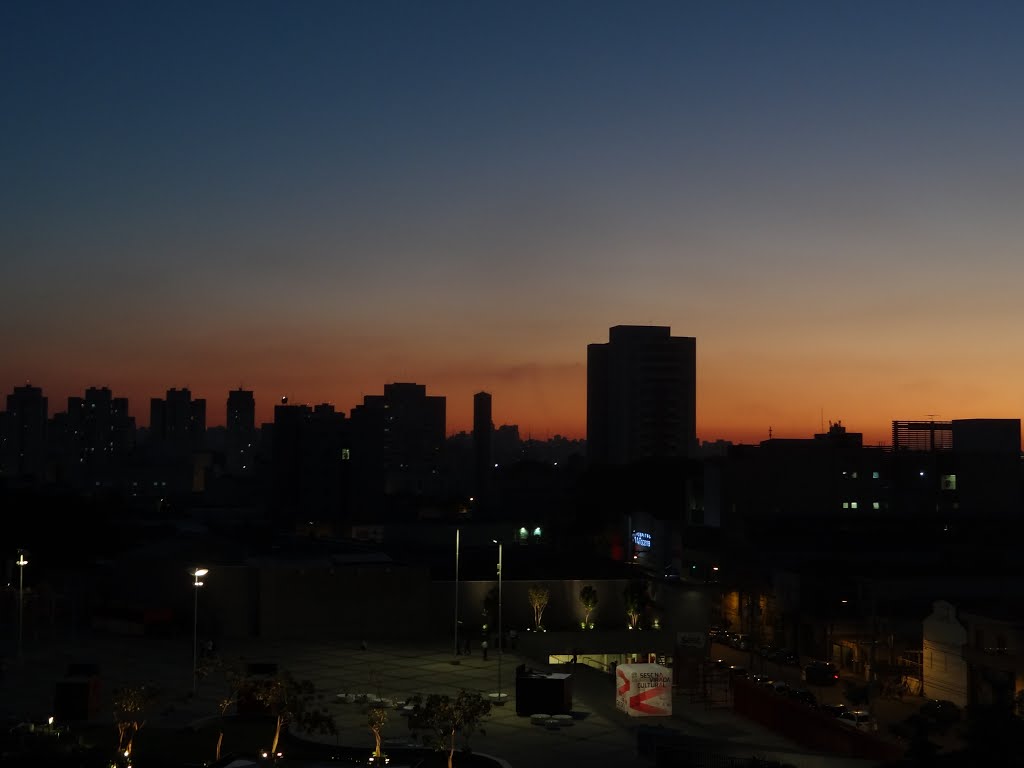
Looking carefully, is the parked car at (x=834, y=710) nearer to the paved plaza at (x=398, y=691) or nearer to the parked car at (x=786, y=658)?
the paved plaza at (x=398, y=691)

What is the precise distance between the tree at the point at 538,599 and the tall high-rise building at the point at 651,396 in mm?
122226

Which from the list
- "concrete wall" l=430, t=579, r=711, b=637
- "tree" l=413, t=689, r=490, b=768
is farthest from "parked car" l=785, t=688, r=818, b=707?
"tree" l=413, t=689, r=490, b=768

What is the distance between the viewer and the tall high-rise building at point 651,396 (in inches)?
7018

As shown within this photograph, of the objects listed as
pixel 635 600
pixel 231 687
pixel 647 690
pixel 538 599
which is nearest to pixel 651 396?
pixel 635 600

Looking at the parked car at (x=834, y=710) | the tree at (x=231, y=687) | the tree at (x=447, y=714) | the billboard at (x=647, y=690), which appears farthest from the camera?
the parked car at (x=834, y=710)

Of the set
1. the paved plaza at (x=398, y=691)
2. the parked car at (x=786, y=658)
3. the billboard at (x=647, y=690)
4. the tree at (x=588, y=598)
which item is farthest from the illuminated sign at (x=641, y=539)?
the billboard at (x=647, y=690)

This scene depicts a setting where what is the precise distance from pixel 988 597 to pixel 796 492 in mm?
31543

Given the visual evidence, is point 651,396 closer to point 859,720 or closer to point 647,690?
point 859,720

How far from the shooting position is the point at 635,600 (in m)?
55.0

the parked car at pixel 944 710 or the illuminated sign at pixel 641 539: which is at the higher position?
the illuminated sign at pixel 641 539

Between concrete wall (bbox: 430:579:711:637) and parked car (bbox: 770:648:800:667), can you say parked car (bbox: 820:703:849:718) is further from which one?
parked car (bbox: 770:648:800:667)

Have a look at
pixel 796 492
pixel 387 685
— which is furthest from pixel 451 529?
pixel 387 685

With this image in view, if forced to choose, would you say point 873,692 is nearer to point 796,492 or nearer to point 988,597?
point 988,597

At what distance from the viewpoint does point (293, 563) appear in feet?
184
